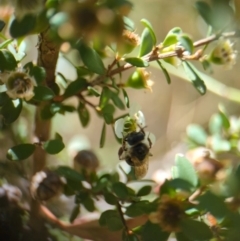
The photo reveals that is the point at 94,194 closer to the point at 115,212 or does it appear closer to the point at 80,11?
the point at 115,212

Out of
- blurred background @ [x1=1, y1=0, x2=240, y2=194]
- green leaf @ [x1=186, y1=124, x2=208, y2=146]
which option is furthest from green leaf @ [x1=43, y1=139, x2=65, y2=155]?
blurred background @ [x1=1, y1=0, x2=240, y2=194]

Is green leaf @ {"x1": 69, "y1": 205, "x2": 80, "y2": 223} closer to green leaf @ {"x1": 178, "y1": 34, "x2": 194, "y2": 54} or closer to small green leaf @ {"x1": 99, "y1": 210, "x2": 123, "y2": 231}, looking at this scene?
small green leaf @ {"x1": 99, "y1": 210, "x2": 123, "y2": 231}

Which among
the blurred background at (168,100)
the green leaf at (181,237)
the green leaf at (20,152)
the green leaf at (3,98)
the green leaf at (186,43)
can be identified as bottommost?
the blurred background at (168,100)

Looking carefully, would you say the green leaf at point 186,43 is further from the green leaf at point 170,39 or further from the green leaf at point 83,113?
the green leaf at point 83,113

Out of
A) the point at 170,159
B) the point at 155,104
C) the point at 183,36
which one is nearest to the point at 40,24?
the point at 183,36

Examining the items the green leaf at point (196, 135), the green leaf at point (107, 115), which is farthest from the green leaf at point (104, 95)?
the green leaf at point (196, 135)

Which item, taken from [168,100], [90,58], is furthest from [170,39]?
[168,100]

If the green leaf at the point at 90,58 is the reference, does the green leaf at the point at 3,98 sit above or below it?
below

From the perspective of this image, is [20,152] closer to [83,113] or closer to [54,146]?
[54,146]
